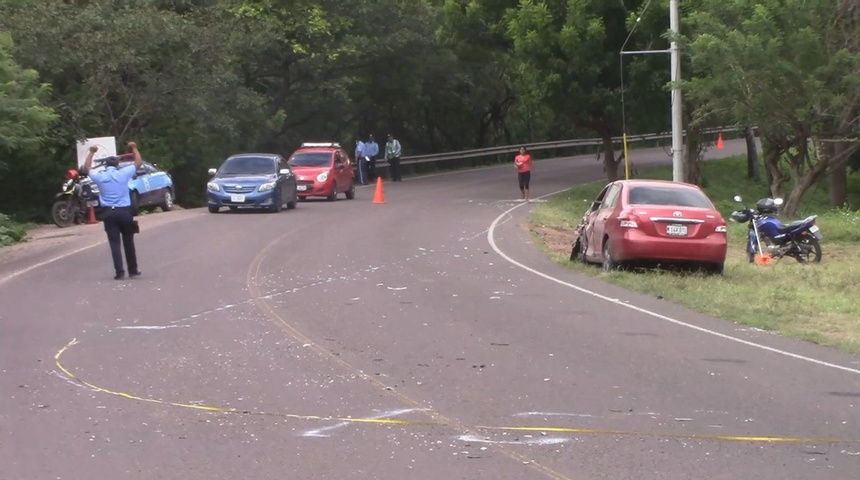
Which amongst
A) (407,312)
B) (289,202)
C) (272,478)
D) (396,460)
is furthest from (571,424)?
(289,202)

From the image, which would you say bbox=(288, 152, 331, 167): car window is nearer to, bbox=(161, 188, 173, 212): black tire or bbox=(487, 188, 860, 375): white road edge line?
bbox=(161, 188, 173, 212): black tire

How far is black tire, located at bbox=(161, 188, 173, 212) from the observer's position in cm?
3331

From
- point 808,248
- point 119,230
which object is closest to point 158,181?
point 119,230

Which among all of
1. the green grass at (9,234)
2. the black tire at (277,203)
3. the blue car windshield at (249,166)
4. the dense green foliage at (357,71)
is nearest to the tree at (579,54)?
the dense green foliage at (357,71)

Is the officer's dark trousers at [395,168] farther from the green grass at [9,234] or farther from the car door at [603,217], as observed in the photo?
the car door at [603,217]

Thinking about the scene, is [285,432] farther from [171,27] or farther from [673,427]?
[171,27]

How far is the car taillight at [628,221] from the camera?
1788 cm

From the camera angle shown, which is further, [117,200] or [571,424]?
[117,200]

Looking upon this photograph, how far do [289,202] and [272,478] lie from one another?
24.9 metres

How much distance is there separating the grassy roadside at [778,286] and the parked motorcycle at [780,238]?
0.83 ft

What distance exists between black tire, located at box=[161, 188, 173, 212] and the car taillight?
60.4 feet

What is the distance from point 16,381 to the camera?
10203 millimetres

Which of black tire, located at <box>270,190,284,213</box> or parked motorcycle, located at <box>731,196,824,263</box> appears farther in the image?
black tire, located at <box>270,190,284,213</box>

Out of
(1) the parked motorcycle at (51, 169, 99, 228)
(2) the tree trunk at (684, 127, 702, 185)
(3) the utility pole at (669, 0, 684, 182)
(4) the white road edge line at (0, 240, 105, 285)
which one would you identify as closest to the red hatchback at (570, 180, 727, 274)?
(3) the utility pole at (669, 0, 684, 182)
